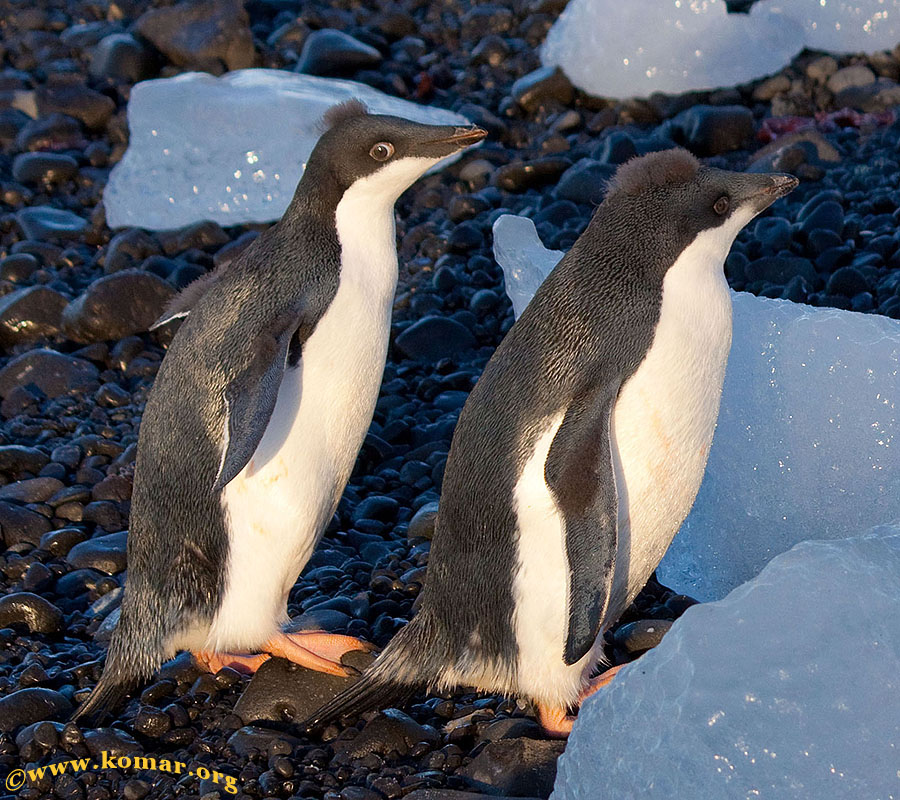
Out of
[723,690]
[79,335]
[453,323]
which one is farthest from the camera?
[79,335]

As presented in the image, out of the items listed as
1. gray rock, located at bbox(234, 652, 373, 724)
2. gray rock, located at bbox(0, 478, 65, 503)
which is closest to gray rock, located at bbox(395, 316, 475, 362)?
gray rock, located at bbox(0, 478, 65, 503)

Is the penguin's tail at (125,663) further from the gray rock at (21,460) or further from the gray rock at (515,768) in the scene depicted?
the gray rock at (21,460)

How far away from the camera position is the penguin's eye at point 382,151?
139 inches

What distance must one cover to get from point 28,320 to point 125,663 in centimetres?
242

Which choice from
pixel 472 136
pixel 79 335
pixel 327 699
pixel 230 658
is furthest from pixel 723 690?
pixel 79 335

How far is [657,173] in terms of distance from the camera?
3.07 m

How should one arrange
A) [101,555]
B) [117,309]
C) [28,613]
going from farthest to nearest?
[117,309]
[101,555]
[28,613]

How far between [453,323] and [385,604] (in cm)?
152

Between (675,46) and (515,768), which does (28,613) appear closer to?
(515,768)

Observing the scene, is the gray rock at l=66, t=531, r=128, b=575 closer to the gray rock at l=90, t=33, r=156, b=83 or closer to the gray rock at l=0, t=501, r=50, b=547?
the gray rock at l=0, t=501, r=50, b=547

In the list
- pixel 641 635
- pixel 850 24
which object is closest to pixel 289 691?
pixel 641 635

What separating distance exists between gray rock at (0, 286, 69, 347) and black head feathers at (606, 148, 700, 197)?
314cm

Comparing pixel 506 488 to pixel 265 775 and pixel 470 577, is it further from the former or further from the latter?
pixel 265 775

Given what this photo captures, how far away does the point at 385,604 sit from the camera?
12.2 feet
